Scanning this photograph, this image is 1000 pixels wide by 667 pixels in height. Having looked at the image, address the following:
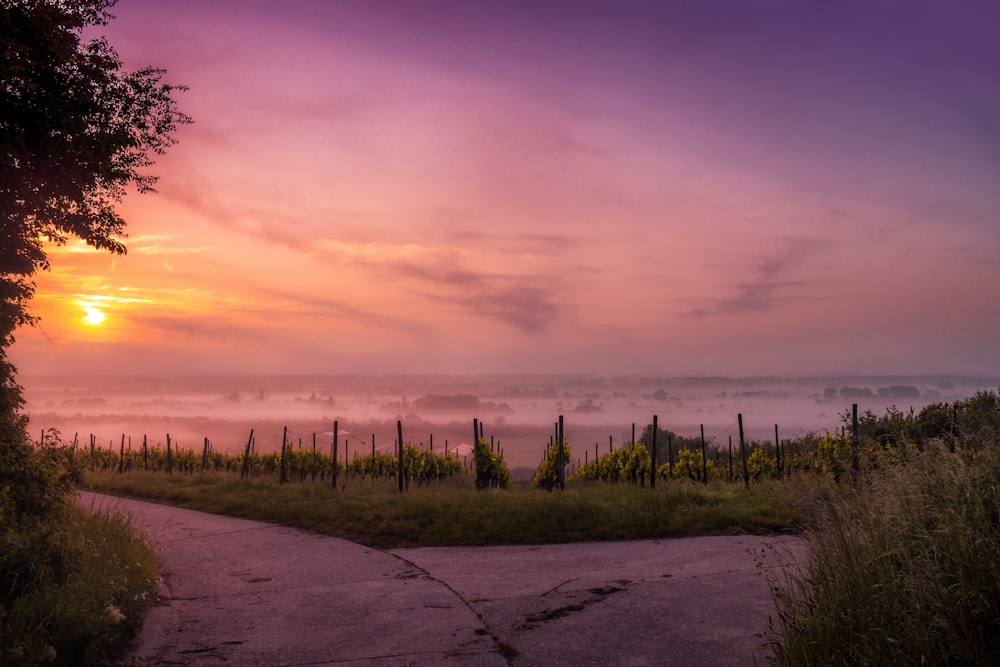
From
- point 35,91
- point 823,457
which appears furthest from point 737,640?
point 823,457

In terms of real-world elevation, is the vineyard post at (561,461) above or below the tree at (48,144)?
below

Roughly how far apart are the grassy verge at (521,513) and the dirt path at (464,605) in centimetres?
90

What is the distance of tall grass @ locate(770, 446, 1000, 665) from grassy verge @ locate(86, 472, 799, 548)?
5.93m

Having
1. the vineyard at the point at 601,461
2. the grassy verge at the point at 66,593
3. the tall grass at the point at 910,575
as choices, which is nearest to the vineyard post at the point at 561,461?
the vineyard at the point at 601,461

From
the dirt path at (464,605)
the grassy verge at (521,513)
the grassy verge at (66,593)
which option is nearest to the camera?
the grassy verge at (66,593)

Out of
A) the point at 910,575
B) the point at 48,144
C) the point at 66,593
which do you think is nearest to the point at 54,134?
the point at 48,144

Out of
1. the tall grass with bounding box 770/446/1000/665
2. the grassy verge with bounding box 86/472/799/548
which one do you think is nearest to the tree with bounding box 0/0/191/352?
the grassy verge with bounding box 86/472/799/548

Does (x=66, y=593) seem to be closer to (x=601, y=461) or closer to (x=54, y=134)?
(x=54, y=134)

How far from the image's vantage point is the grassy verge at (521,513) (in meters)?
13.2

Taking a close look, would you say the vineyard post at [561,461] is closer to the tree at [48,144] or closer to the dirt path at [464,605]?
the dirt path at [464,605]

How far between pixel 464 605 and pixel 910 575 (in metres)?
5.32

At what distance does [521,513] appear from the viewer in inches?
563

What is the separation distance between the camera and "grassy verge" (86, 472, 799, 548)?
43.2 ft

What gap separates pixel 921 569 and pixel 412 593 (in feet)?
20.9
